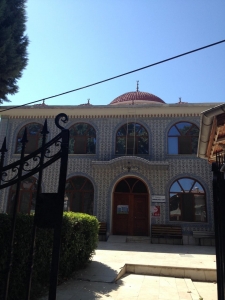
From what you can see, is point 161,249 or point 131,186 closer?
point 161,249

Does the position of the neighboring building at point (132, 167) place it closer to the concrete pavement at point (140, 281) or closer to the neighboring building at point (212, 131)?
the concrete pavement at point (140, 281)

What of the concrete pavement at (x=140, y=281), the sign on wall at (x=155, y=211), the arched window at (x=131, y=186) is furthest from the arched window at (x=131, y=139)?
the concrete pavement at (x=140, y=281)

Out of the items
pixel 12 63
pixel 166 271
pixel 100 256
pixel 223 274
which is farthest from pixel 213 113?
pixel 100 256

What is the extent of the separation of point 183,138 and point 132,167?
10.6 feet

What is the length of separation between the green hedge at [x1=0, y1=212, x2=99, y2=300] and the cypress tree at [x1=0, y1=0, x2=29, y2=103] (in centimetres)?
285

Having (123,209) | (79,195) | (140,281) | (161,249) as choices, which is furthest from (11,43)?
(123,209)

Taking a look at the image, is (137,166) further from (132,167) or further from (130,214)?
(130,214)

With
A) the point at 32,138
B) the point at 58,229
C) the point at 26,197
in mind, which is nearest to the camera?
the point at 58,229

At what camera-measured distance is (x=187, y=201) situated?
43.2 ft

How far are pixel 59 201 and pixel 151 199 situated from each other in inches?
448

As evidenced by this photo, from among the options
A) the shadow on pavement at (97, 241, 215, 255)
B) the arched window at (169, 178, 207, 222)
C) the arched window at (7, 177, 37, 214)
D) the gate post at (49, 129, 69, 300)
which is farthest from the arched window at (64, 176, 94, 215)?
the gate post at (49, 129, 69, 300)

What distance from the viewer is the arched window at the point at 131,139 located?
14297 mm

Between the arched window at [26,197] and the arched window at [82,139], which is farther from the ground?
the arched window at [82,139]

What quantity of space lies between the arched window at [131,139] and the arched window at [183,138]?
1420 millimetres
